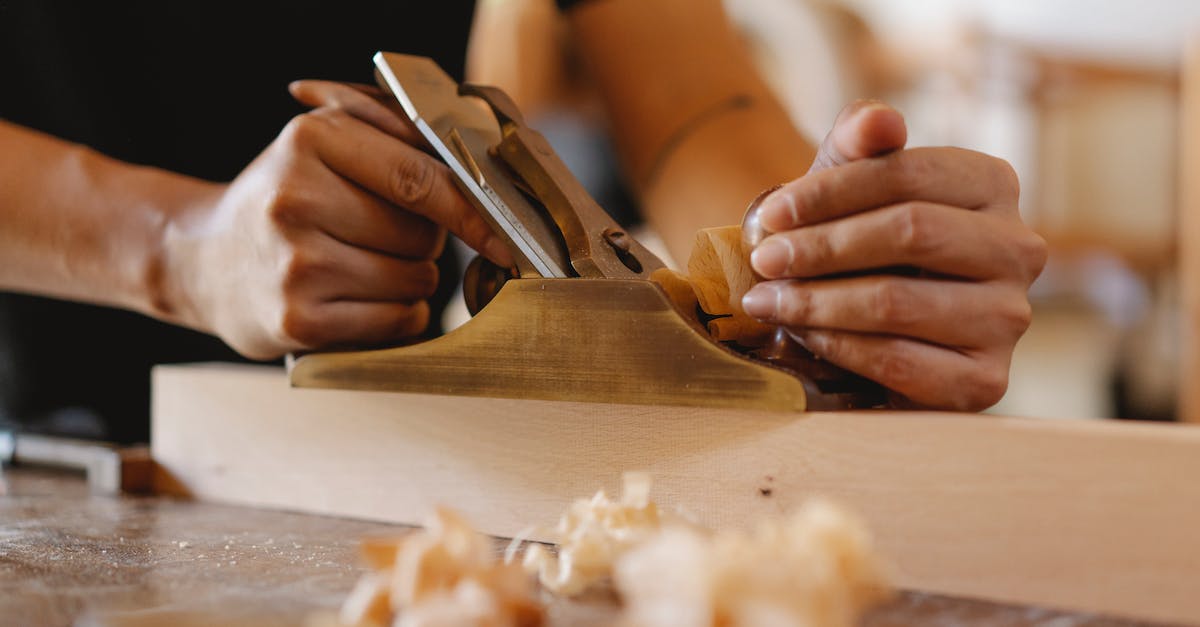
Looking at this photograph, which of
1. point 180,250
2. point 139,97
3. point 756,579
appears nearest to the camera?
point 756,579

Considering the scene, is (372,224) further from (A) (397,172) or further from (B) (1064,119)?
(B) (1064,119)

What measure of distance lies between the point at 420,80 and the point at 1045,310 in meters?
4.36

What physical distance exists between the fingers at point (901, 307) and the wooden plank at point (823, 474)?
0.27ft

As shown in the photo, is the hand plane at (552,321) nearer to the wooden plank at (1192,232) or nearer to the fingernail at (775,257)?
the fingernail at (775,257)

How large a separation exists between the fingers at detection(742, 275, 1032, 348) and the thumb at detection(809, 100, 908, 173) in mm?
111

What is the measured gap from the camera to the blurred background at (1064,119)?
3.68 m

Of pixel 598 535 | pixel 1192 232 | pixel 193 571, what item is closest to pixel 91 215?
pixel 193 571

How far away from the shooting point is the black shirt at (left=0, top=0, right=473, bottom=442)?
1706 millimetres

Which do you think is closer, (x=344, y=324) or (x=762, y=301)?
(x=762, y=301)

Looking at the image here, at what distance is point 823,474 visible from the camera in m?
0.88

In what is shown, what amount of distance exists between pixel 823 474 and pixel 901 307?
16 centimetres

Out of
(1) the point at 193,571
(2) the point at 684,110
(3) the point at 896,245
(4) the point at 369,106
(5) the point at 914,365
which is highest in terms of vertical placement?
(2) the point at 684,110

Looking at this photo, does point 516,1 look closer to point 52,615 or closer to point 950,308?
A: point 950,308

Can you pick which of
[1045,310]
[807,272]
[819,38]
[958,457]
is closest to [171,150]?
[807,272]
